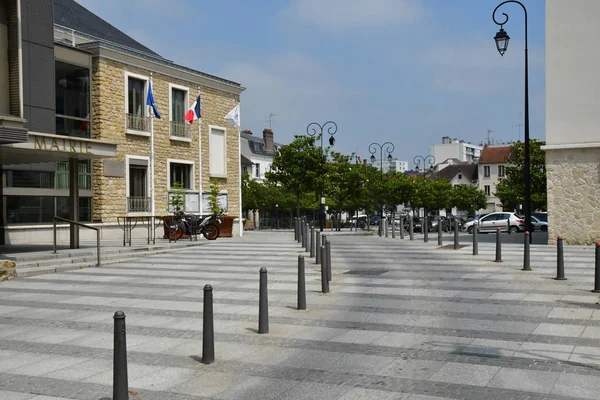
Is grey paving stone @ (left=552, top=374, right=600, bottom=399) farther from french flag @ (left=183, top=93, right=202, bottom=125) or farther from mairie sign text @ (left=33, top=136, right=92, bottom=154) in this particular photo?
french flag @ (left=183, top=93, right=202, bottom=125)

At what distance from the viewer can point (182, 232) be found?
26.5m

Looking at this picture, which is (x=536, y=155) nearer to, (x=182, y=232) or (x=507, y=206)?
(x=507, y=206)

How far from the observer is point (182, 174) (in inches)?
1273

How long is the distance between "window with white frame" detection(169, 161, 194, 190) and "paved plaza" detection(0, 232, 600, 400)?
17161 mm

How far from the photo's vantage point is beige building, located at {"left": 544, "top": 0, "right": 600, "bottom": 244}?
844 inches

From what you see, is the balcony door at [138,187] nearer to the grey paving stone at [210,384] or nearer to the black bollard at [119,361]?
the grey paving stone at [210,384]

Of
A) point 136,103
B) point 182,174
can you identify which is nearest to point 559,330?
point 136,103

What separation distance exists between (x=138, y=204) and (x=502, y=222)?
23682 mm

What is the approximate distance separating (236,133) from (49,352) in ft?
95.0

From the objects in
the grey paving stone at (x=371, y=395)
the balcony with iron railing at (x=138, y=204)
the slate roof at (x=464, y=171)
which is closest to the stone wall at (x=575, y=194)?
the balcony with iron railing at (x=138, y=204)

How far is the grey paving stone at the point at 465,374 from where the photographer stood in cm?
595

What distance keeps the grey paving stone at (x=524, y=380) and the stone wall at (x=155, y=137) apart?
2338cm

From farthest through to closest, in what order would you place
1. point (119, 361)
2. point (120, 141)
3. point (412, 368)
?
point (120, 141) → point (412, 368) → point (119, 361)

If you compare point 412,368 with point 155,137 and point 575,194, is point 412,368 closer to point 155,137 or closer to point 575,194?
point 575,194
